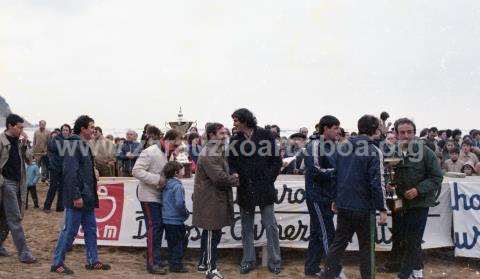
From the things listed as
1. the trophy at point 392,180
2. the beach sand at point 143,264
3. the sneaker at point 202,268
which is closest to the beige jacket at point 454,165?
the beach sand at point 143,264

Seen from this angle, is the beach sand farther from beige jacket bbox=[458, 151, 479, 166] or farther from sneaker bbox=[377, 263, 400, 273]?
beige jacket bbox=[458, 151, 479, 166]

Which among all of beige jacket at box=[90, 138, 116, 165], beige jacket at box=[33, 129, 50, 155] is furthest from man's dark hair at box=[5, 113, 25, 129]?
beige jacket at box=[33, 129, 50, 155]

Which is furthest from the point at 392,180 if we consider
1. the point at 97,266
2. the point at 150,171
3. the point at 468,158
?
the point at 468,158

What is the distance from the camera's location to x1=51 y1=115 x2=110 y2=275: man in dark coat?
6645mm

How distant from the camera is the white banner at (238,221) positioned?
758cm

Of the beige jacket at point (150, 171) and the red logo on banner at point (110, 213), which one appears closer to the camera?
the beige jacket at point (150, 171)

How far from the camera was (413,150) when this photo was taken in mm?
6277

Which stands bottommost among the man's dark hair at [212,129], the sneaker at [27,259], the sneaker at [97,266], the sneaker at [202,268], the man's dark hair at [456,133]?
the sneaker at [202,268]

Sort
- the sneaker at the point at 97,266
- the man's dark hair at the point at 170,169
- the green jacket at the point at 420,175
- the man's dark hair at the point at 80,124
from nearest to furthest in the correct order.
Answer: the green jacket at the point at 420,175 < the man's dark hair at the point at 80,124 < the man's dark hair at the point at 170,169 < the sneaker at the point at 97,266

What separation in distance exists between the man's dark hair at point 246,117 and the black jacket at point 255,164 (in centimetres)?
10

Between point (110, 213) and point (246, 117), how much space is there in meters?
2.98

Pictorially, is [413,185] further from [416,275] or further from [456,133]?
[456,133]

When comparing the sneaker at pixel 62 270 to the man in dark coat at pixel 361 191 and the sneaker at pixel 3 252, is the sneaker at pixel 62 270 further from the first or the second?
the man in dark coat at pixel 361 191

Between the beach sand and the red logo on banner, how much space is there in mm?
260
